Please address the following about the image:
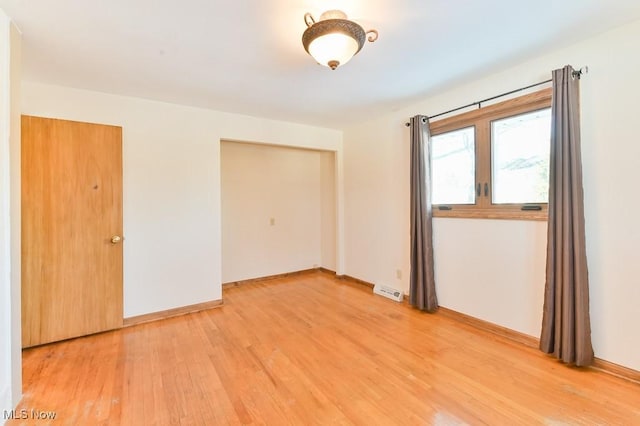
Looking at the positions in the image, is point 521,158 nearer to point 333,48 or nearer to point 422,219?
point 422,219

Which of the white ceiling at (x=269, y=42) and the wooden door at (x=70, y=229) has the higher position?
the white ceiling at (x=269, y=42)

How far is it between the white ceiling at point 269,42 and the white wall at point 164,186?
0.67 feet

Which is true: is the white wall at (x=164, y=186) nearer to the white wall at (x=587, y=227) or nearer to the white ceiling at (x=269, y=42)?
the white ceiling at (x=269, y=42)

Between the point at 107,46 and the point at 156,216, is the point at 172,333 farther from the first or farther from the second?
the point at 107,46

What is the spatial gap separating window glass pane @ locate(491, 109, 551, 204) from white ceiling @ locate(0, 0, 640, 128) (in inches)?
21.2

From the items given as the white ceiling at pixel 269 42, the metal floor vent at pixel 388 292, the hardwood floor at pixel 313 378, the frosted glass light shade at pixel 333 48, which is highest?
the white ceiling at pixel 269 42

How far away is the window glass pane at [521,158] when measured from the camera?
7.93ft

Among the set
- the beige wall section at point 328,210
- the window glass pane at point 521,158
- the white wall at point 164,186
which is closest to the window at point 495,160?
the window glass pane at point 521,158

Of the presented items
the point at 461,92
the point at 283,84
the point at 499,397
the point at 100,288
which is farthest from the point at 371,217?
the point at 100,288

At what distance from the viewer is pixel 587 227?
7.06 ft

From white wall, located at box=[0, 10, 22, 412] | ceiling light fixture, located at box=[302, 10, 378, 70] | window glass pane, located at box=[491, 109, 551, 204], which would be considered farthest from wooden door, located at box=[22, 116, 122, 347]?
window glass pane, located at box=[491, 109, 551, 204]

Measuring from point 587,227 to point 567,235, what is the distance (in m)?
0.19

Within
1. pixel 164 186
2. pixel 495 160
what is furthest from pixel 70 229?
pixel 495 160

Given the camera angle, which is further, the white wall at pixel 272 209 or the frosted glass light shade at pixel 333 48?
the white wall at pixel 272 209
